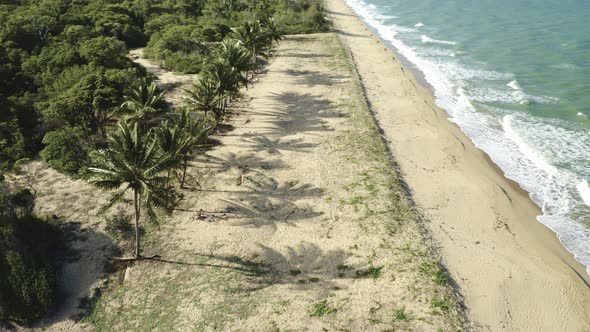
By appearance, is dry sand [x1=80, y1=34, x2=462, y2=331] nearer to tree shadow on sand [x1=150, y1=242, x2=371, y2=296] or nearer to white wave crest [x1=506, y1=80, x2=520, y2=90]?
tree shadow on sand [x1=150, y1=242, x2=371, y2=296]

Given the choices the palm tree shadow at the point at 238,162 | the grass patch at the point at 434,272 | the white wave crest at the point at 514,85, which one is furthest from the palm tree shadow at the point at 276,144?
the white wave crest at the point at 514,85

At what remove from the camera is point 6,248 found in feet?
69.2

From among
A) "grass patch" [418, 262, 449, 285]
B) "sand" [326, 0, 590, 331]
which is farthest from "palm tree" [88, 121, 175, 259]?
"sand" [326, 0, 590, 331]

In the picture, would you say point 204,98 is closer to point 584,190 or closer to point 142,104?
point 142,104

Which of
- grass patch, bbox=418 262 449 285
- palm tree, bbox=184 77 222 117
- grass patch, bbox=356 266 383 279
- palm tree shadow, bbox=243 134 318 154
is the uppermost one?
palm tree, bbox=184 77 222 117

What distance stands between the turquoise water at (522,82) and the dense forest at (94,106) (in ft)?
77.5

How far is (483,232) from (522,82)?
32.5 metres

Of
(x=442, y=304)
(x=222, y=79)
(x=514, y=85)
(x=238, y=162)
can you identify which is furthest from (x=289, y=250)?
(x=514, y=85)

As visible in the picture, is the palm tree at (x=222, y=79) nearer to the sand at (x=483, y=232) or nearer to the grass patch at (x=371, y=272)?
the sand at (x=483, y=232)

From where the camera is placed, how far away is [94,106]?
32719 mm

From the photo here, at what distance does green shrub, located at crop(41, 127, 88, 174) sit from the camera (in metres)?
30.3

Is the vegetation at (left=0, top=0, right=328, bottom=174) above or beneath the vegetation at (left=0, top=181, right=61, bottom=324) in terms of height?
above

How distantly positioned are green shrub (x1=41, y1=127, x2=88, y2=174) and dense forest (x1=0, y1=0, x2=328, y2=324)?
3.0 inches

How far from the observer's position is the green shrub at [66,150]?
99.3ft
